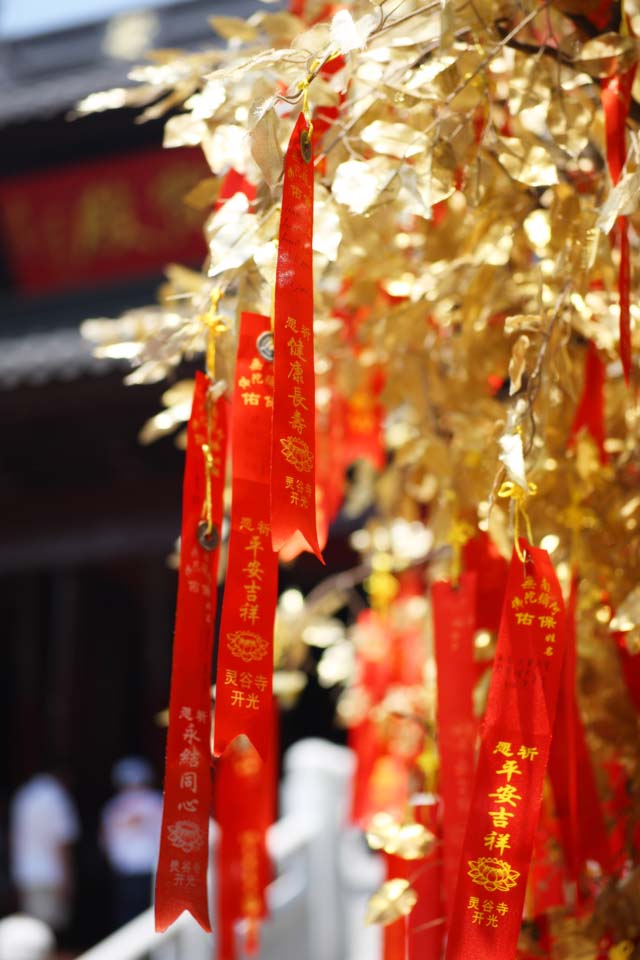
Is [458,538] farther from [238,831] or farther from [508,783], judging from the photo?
[238,831]

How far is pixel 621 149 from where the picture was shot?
1.44 metres

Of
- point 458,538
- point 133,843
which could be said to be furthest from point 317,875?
point 458,538

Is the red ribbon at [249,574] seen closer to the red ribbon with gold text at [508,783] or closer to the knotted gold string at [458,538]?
the red ribbon with gold text at [508,783]

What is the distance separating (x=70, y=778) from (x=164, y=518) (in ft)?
6.53

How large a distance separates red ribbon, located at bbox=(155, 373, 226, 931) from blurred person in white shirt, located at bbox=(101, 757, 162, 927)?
466 centimetres

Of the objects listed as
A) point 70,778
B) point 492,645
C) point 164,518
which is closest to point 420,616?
point 492,645

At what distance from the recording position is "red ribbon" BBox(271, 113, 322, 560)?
1.21 m

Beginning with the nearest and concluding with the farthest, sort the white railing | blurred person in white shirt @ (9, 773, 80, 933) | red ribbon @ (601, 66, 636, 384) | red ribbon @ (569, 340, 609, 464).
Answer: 1. red ribbon @ (601, 66, 636, 384)
2. red ribbon @ (569, 340, 609, 464)
3. the white railing
4. blurred person in white shirt @ (9, 773, 80, 933)

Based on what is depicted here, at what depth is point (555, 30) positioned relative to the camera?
1647 millimetres

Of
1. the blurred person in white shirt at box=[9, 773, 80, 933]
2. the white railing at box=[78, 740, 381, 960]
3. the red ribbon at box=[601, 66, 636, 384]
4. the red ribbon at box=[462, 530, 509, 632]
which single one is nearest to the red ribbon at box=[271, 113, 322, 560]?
the red ribbon at box=[601, 66, 636, 384]

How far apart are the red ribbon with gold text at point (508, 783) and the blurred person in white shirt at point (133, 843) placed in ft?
15.8

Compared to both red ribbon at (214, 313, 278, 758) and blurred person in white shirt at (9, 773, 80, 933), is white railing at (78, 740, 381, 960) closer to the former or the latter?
blurred person in white shirt at (9, 773, 80, 933)

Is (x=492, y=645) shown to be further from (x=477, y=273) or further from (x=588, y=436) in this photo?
(x=477, y=273)

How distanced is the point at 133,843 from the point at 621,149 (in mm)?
5239
